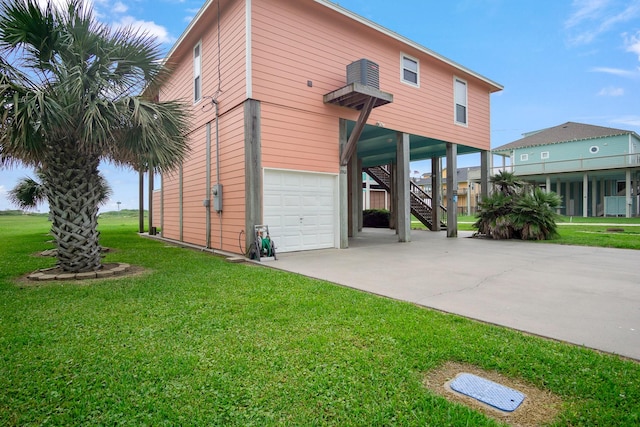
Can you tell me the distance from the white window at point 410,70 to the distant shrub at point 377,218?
8746 millimetres

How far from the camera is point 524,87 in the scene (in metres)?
25.2

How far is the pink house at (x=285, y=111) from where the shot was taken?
7.61m

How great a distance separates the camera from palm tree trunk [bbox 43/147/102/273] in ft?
18.5

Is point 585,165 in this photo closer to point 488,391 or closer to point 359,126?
point 359,126

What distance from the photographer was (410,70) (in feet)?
35.8

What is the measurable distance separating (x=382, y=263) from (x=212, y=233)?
190 inches

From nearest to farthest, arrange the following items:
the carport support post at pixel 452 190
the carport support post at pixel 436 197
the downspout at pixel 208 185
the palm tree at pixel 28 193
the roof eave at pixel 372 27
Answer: the roof eave at pixel 372 27
the downspout at pixel 208 185
the palm tree at pixel 28 193
the carport support post at pixel 452 190
the carport support post at pixel 436 197

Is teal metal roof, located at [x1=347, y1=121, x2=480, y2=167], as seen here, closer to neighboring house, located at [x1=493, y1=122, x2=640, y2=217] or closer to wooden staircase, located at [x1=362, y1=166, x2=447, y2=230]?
wooden staircase, located at [x1=362, y1=166, x2=447, y2=230]

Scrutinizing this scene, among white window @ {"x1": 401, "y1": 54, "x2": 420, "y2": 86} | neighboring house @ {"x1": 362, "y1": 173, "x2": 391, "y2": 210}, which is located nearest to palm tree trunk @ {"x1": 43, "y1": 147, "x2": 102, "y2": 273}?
white window @ {"x1": 401, "y1": 54, "x2": 420, "y2": 86}

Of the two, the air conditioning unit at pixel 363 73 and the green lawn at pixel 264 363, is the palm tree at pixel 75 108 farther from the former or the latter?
the air conditioning unit at pixel 363 73

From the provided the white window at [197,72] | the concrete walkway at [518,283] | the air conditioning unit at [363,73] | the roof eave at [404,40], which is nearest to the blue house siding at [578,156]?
the roof eave at [404,40]

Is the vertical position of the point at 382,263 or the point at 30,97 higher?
the point at 30,97

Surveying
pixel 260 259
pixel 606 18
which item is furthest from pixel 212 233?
pixel 606 18

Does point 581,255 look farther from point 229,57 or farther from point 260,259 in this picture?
point 229,57
